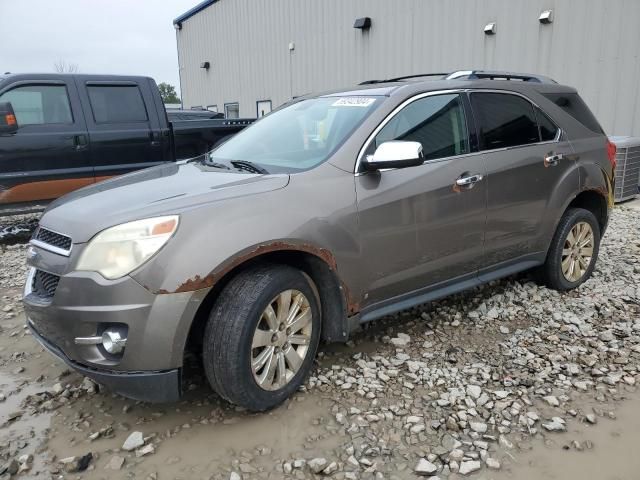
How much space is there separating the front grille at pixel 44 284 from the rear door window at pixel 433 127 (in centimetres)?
184

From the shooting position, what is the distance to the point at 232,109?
19.8m

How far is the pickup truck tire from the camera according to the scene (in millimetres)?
4137

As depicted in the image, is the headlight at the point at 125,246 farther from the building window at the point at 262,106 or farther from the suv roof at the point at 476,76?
the building window at the point at 262,106

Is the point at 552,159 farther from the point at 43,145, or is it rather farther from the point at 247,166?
the point at 43,145

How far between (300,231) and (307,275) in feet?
0.92

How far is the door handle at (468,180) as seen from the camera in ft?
10.8

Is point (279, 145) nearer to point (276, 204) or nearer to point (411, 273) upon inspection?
point (276, 204)

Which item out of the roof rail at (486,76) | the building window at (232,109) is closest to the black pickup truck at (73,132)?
the roof rail at (486,76)

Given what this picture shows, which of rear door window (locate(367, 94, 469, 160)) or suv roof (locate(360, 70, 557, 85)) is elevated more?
suv roof (locate(360, 70, 557, 85))

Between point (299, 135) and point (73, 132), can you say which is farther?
point (73, 132)

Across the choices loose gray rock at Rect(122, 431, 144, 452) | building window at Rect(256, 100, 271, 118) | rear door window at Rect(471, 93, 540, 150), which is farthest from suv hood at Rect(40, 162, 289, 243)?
building window at Rect(256, 100, 271, 118)

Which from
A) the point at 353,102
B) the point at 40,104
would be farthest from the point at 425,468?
the point at 40,104

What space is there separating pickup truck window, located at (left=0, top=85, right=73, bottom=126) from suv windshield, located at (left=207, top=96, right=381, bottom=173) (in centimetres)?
346

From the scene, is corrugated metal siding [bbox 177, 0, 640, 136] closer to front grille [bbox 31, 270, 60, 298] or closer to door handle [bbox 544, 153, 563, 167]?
door handle [bbox 544, 153, 563, 167]
